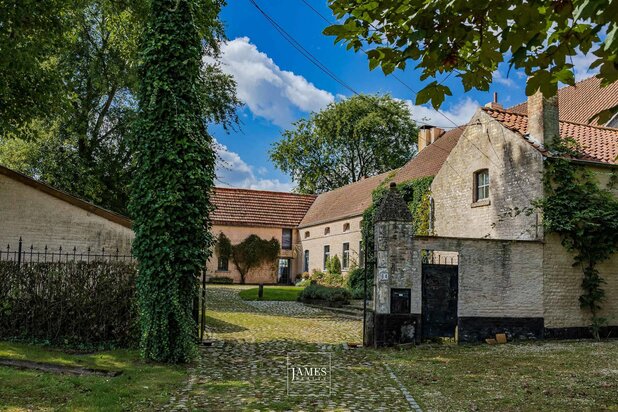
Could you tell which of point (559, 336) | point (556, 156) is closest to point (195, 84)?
point (556, 156)

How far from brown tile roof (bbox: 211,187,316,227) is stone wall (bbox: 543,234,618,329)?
27.7 m

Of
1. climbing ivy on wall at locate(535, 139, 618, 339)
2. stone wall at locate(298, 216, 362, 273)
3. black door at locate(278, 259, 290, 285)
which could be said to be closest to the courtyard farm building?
climbing ivy on wall at locate(535, 139, 618, 339)

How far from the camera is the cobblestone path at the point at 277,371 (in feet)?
23.3

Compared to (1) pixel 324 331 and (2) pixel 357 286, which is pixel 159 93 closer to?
(1) pixel 324 331

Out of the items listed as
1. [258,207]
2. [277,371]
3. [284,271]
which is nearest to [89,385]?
[277,371]

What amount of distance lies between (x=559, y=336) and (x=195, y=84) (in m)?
11.3

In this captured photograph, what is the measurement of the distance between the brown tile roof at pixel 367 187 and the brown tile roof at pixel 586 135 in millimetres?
6984

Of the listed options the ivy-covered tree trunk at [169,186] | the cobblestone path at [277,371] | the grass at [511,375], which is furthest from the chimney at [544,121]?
the ivy-covered tree trunk at [169,186]

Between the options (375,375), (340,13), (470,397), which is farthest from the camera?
(375,375)

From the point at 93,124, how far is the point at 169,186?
18234mm

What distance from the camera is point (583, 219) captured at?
14008 mm

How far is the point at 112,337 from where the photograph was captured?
1098cm

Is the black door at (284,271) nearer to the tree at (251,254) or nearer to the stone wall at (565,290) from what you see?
the tree at (251,254)

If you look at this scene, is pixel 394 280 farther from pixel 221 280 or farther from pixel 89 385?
pixel 221 280
